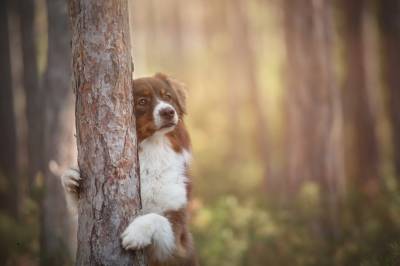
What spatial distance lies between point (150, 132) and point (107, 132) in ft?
2.98

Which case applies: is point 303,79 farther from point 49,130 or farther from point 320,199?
point 49,130

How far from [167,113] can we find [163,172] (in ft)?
1.97

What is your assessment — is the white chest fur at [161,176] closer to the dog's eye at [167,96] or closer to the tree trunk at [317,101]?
the dog's eye at [167,96]

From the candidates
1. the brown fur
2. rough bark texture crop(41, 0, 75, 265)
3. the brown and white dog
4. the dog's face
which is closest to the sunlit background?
rough bark texture crop(41, 0, 75, 265)

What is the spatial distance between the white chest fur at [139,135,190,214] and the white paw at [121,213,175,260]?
33 centimetres

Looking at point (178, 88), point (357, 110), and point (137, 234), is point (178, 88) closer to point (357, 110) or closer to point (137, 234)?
point (137, 234)

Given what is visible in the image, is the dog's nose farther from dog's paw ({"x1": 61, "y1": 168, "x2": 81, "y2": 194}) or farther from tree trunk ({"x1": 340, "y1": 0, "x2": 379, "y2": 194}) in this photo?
tree trunk ({"x1": 340, "y1": 0, "x2": 379, "y2": 194})

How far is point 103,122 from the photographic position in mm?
4566

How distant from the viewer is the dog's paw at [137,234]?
Answer: 14.9 ft

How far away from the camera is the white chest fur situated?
5258 mm

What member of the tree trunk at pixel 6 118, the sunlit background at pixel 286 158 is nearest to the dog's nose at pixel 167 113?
the sunlit background at pixel 286 158

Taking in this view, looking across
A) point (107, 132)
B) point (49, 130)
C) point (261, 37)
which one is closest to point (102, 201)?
point (107, 132)

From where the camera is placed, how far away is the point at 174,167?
18.1 ft

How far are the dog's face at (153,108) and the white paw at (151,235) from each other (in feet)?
3.14
